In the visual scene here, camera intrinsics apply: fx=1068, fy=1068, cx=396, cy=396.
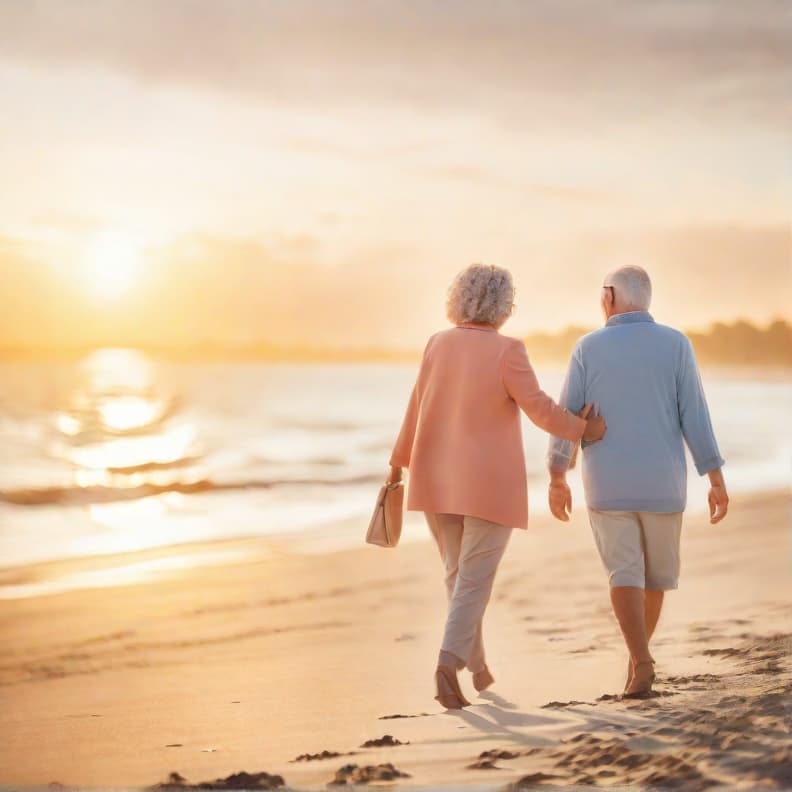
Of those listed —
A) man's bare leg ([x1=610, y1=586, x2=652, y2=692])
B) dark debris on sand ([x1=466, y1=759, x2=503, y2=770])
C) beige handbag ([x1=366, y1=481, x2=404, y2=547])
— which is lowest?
dark debris on sand ([x1=466, y1=759, x2=503, y2=770])

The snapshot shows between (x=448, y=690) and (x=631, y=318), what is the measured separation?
177cm

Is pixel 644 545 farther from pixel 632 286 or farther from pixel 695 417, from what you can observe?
pixel 632 286

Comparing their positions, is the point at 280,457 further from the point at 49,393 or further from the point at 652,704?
the point at 49,393

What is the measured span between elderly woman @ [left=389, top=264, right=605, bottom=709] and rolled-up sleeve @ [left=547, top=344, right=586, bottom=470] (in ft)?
0.23

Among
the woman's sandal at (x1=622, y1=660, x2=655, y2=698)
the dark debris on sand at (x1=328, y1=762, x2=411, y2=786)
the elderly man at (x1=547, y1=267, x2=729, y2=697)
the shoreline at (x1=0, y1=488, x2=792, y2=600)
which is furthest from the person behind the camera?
the shoreline at (x1=0, y1=488, x2=792, y2=600)

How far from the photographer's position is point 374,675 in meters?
5.50

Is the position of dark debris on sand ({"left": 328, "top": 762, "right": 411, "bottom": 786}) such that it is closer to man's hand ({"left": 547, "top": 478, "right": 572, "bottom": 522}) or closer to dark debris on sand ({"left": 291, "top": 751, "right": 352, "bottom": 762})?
dark debris on sand ({"left": 291, "top": 751, "right": 352, "bottom": 762})

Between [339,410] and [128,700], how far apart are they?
3550 centimetres

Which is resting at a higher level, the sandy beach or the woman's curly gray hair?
the woman's curly gray hair

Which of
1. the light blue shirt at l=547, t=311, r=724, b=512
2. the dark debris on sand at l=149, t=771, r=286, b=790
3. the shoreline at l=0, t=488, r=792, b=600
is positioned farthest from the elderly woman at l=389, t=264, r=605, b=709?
the shoreline at l=0, t=488, r=792, b=600

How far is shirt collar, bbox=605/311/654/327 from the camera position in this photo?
15.2 ft

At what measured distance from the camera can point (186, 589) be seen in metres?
8.23

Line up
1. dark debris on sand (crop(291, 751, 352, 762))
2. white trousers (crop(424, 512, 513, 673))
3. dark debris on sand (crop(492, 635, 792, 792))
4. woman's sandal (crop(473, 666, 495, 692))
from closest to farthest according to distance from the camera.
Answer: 1. dark debris on sand (crop(492, 635, 792, 792))
2. dark debris on sand (crop(291, 751, 352, 762))
3. white trousers (crop(424, 512, 513, 673))
4. woman's sandal (crop(473, 666, 495, 692))

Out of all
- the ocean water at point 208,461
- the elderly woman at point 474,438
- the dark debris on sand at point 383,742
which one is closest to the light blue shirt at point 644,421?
the elderly woman at point 474,438
